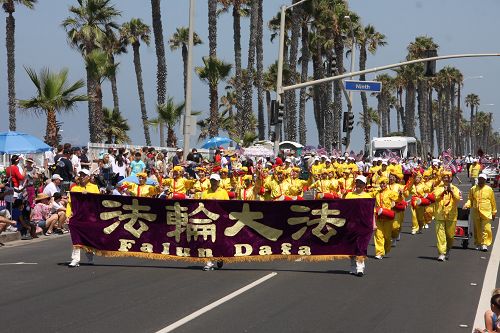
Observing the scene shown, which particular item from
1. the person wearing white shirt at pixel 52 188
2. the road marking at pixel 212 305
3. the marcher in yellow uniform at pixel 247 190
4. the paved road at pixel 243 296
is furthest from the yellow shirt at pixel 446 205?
the person wearing white shirt at pixel 52 188

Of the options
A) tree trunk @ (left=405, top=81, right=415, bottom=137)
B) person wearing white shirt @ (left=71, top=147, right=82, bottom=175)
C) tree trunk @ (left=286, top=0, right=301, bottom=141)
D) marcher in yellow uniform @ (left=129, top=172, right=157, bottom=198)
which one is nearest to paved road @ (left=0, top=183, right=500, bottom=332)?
marcher in yellow uniform @ (left=129, top=172, right=157, bottom=198)

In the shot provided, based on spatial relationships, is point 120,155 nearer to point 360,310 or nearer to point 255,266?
point 255,266

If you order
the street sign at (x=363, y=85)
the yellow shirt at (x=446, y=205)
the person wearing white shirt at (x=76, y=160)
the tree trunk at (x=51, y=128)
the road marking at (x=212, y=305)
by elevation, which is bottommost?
the road marking at (x=212, y=305)

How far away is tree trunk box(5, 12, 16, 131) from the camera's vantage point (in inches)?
1732

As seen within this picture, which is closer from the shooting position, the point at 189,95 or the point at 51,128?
the point at 189,95

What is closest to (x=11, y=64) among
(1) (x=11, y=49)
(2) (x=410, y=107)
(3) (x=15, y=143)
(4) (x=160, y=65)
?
(1) (x=11, y=49)

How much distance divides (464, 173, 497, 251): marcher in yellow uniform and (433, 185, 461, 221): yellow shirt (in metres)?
1.48

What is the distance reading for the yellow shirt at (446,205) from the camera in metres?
19.3

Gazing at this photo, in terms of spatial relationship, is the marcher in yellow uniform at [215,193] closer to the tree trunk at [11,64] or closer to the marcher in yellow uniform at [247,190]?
the marcher in yellow uniform at [247,190]

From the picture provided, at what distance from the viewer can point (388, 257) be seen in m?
19.5

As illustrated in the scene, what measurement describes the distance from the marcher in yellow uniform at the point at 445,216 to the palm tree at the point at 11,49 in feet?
90.9

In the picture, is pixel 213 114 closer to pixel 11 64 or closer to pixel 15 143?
pixel 11 64

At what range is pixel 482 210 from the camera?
21.0m

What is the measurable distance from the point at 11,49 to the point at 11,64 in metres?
0.71
